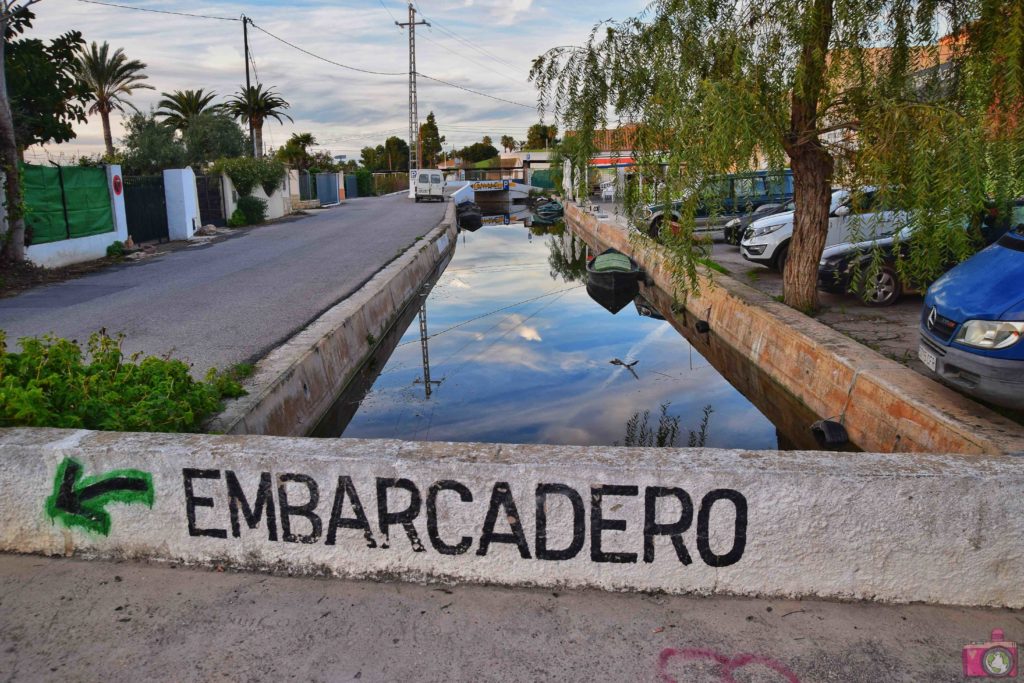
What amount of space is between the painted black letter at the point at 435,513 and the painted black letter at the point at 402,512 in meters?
0.06

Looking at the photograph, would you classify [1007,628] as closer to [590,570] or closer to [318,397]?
[590,570]

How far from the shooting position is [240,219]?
90.8ft

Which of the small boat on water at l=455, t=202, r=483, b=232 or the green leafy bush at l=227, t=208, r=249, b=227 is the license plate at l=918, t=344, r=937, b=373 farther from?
the small boat on water at l=455, t=202, r=483, b=232

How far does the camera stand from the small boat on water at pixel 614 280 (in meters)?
17.2

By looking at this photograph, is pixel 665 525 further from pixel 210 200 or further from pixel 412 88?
pixel 412 88

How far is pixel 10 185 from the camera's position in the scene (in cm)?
1451

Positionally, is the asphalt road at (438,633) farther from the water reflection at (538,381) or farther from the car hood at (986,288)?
the water reflection at (538,381)

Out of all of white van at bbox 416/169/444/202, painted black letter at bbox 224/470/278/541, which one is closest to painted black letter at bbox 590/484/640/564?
painted black letter at bbox 224/470/278/541

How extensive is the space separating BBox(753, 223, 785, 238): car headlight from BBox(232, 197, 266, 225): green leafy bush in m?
19.8

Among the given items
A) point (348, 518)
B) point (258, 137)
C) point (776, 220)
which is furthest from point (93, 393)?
point (258, 137)

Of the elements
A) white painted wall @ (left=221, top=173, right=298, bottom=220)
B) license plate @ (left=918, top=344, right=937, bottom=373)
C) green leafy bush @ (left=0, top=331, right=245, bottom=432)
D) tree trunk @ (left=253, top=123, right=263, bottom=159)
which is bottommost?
license plate @ (left=918, top=344, right=937, bottom=373)

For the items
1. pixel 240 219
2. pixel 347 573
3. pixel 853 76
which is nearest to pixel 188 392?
pixel 347 573

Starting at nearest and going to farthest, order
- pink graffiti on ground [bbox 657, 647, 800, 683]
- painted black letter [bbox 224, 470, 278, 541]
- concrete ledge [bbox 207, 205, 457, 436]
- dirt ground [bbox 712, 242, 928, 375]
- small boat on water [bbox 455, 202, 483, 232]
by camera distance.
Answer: pink graffiti on ground [bbox 657, 647, 800, 683]
painted black letter [bbox 224, 470, 278, 541]
concrete ledge [bbox 207, 205, 457, 436]
dirt ground [bbox 712, 242, 928, 375]
small boat on water [bbox 455, 202, 483, 232]

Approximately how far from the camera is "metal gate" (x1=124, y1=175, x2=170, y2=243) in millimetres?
20109
